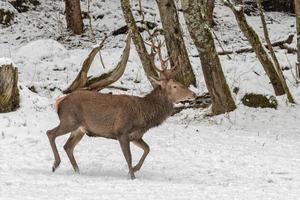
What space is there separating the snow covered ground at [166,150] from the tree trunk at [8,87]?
0.84ft

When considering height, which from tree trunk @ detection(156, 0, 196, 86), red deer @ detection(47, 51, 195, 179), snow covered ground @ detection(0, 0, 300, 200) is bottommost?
A: snow covered ground @ detection(0, 0, 300, 200)

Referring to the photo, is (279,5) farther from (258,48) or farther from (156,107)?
(156,107)

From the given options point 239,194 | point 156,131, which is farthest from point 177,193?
point 156,131

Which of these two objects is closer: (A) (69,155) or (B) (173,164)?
(A) (69,155)

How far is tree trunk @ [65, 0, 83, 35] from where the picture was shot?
912 inches

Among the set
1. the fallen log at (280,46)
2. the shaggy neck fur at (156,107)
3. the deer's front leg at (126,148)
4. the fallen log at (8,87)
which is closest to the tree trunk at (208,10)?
the fallen log at (280,46)

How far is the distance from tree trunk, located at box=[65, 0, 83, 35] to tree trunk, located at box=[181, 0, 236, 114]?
10080 mm

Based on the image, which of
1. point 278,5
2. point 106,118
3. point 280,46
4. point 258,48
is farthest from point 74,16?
point 106,118

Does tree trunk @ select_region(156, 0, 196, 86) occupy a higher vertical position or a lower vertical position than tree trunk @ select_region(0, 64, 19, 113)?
higher

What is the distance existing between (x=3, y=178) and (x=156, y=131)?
4766mm

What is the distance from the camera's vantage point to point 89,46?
22.3 meters

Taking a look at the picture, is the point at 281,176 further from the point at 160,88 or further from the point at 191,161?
the point at 160,88

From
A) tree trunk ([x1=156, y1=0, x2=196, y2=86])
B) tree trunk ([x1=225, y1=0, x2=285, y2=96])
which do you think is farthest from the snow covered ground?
tree trunk ([x1=156, y1=0, x2=196, y2=86])

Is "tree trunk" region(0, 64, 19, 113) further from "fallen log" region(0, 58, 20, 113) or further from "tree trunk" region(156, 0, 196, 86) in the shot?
"tree trunk" region(156, 0, 196, 86)
